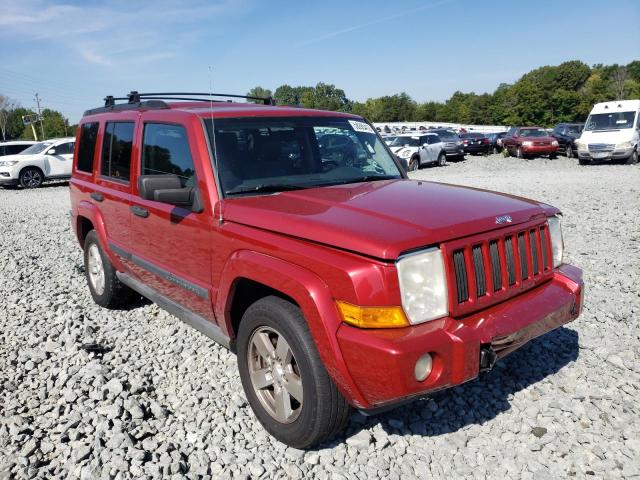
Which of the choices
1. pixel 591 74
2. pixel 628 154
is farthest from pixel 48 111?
pixel 628 154

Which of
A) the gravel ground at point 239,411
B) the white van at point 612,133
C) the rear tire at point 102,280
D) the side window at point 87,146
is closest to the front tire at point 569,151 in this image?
the white van at point 612,133

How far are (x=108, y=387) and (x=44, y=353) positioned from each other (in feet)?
3.43

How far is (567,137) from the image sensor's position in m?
25.8

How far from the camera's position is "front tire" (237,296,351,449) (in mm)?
2617

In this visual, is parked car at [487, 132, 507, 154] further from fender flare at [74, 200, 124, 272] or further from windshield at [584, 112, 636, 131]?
fender flare at [74, 200, 124, 272]

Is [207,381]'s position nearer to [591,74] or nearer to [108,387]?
[108,387]

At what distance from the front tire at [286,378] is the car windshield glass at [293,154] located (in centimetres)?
91

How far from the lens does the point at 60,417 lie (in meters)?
3.35

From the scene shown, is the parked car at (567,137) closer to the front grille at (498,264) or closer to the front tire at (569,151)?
the front tire at (569,151)

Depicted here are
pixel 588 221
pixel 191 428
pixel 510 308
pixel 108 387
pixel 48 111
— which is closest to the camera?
pixel 510 308

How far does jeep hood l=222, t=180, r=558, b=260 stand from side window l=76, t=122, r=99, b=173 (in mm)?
2724

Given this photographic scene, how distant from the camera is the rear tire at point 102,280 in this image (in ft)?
16.5

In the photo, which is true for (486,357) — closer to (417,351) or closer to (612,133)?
(417,351)

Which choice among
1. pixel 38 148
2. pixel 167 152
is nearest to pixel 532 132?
pixel 38 148
